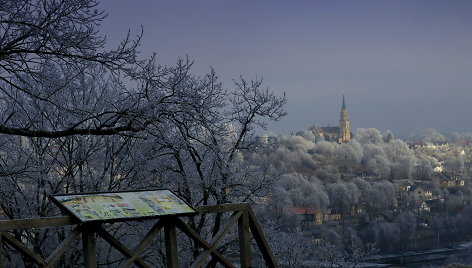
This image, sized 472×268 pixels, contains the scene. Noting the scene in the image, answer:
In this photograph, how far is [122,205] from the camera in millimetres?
4914

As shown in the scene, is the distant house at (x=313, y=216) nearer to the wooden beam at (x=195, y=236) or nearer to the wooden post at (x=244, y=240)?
the wooden post at (x=244, y=240)

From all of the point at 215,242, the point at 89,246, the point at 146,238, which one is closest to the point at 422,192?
the point at 215,242

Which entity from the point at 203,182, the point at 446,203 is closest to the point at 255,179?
the point at 203,182

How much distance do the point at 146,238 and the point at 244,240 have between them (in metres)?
1.12

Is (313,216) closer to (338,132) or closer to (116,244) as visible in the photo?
(116,244)

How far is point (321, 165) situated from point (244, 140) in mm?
94980

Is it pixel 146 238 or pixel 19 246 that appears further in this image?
pixel 146 238

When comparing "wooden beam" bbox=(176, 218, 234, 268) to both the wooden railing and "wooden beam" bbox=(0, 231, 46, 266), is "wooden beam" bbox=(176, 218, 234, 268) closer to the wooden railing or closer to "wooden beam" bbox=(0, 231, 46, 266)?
the wooden railing

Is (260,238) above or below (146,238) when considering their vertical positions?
below

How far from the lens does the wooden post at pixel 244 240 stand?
18.3 feet

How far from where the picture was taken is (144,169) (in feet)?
45.5

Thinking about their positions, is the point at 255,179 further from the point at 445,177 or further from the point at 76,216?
the point at 445,177

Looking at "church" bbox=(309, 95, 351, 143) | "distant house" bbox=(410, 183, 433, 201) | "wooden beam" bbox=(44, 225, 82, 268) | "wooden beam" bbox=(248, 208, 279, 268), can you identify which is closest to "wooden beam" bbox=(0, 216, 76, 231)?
"wooden beam" bbox=(44, 225, 82, 268)

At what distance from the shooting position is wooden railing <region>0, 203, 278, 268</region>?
4.37 metres
